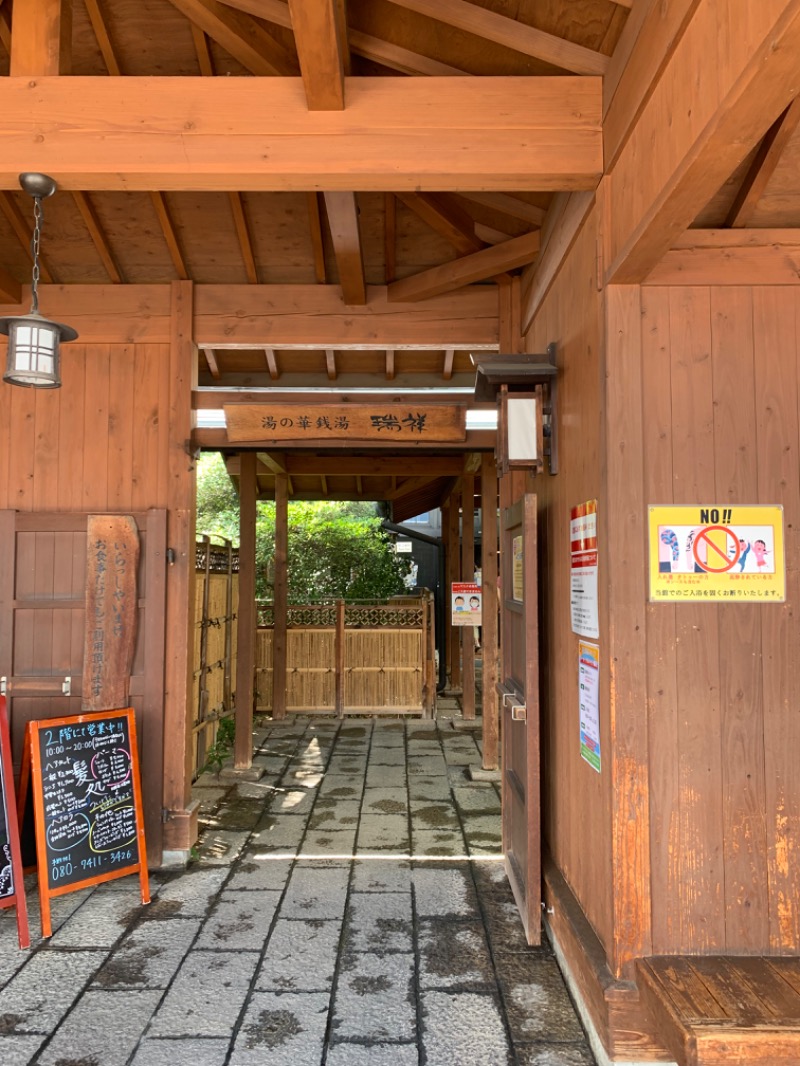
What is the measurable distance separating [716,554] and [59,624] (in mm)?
3836

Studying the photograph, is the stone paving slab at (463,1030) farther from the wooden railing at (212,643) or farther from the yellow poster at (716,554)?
the wooden railing at (212,643)

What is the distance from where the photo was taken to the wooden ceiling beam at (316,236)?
4.33 meters

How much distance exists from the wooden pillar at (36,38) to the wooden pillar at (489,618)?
4288mm

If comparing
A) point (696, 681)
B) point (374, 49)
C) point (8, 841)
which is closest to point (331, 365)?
point (374, 49)

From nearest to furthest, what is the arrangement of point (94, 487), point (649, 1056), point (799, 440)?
Result: point (649, 1056), point (799, 440), point (94, 487)

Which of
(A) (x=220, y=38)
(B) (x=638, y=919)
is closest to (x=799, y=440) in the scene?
(B) (x=638, y=919)

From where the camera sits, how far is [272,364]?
5770 mm

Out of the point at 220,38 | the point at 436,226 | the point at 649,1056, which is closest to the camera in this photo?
the point at 649,1056

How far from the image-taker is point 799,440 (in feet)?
8.89

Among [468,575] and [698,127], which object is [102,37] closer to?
[698,127]

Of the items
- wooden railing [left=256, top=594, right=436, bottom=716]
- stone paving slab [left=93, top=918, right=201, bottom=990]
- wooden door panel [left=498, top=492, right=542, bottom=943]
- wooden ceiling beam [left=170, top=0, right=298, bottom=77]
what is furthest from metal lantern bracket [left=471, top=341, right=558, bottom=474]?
wooden railing [left=256, top=594, right=436, bottom=716]

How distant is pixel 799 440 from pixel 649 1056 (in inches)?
89.8

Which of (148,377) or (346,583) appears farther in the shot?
(346,583)

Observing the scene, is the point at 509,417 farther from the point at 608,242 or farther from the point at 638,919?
the point at 638,919
